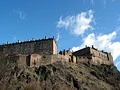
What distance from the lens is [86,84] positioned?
77.3 metres

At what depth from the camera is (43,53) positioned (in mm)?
88750

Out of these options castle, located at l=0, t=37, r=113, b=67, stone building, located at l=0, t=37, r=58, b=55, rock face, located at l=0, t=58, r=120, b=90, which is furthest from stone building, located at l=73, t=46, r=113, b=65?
stone building, located at l=0, t=37, r=58, b=55

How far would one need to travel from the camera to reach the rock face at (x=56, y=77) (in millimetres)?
72750

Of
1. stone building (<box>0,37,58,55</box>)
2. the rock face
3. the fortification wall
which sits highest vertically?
stone building (<box>0,37,58,55</box>)

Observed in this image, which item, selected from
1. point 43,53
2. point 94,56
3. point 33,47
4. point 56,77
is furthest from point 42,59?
point 94,56

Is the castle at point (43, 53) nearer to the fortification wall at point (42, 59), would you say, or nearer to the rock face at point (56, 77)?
the fortification wall at point (42, 59)

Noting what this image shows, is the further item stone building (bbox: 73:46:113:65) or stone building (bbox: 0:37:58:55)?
stone building (bbox: 73:46:113:65)

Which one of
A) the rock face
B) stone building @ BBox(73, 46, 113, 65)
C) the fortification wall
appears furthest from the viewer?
stone building @ BBox(73, 46, 113, 65)

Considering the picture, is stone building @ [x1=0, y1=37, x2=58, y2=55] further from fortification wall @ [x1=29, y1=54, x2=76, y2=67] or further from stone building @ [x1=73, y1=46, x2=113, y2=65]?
stone building @ [x1=73, y1=46, x2=113, y2=65]

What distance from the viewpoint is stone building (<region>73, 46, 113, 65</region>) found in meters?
93.9

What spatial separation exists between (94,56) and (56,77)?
76.6 ft

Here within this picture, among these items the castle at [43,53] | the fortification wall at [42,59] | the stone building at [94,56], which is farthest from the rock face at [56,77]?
the stone building at [94,56]

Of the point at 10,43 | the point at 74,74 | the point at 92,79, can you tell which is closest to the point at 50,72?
the point at 74,74

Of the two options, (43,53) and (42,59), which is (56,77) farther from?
(43,53)
